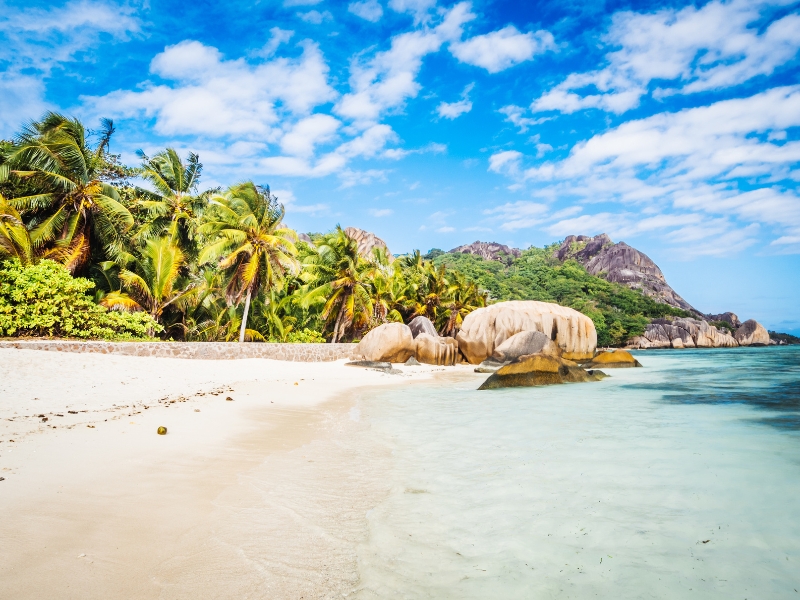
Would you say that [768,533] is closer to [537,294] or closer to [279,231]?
[279,231]

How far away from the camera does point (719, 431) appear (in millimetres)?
6266

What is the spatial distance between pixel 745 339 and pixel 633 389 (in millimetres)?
82376

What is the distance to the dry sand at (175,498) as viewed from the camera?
2.09m

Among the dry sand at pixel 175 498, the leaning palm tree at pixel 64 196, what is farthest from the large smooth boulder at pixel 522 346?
the leaning palm tree at pixel 64 196

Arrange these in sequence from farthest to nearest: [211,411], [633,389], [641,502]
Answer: [633,389] → [211,411] → [641,502]

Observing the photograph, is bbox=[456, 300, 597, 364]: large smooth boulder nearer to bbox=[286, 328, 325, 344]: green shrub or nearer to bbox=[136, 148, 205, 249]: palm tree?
bbox=[286, 328, 325, 344]: green shrub

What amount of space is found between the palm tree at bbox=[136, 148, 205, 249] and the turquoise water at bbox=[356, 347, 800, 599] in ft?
59.0

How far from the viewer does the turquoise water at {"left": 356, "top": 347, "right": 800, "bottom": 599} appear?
2.37m

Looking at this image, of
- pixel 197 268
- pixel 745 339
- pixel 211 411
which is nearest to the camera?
pixel 211 411

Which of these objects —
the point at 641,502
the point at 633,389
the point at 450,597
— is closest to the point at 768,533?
the point at 641,502

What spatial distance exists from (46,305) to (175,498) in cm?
1320

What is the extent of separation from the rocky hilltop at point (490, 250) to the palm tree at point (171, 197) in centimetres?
8610

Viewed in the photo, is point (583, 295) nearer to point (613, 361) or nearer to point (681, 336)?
point (681, 336)

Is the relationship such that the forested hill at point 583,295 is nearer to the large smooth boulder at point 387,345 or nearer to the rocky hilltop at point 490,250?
the rocky hilltop at point 490,250
